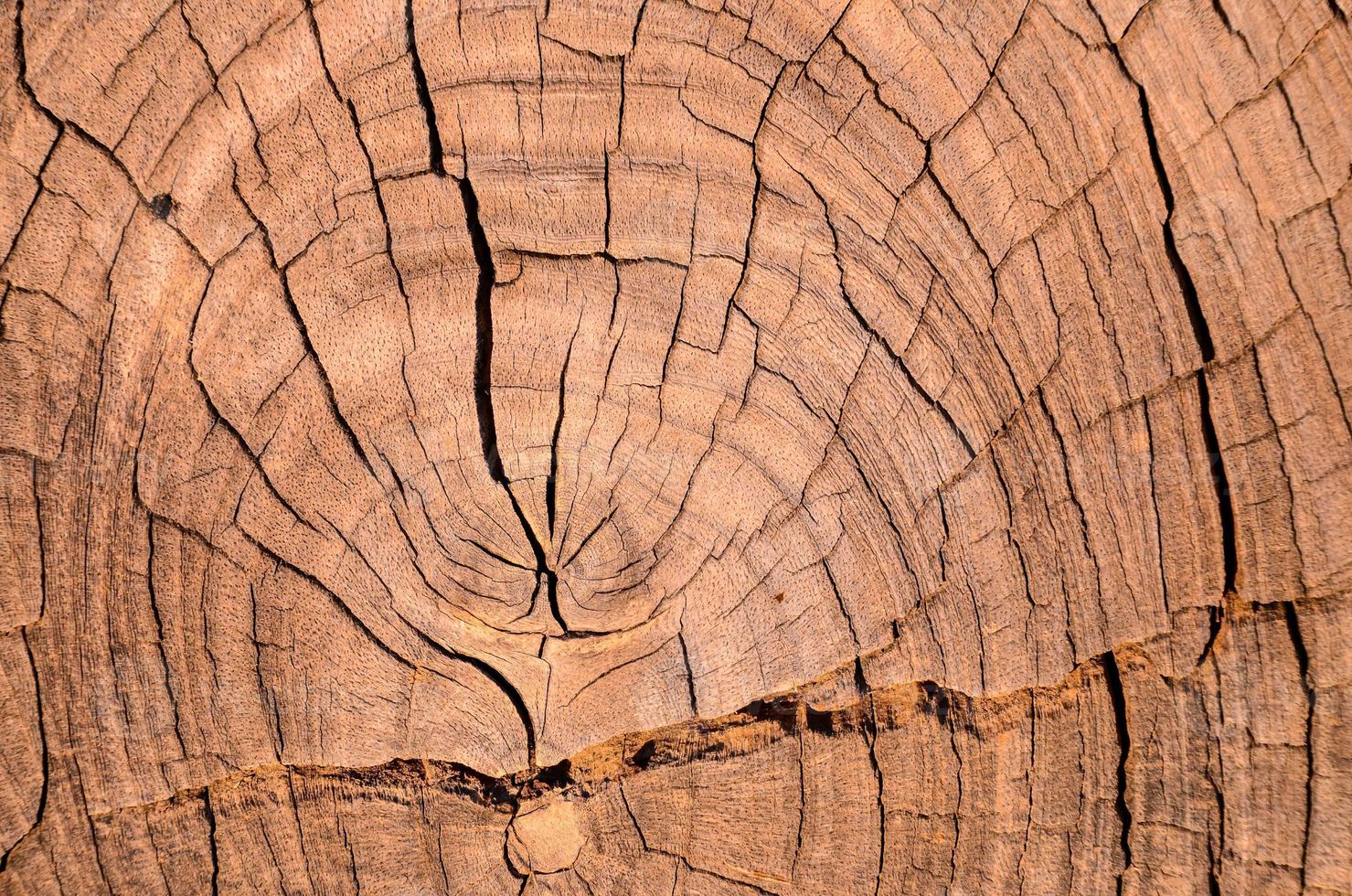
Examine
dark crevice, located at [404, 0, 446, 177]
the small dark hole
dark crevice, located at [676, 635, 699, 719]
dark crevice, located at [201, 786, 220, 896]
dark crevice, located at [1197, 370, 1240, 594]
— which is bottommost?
dark crevice, located at [201, 786, 220, 896]

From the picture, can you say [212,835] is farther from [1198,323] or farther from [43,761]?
[1198,323]

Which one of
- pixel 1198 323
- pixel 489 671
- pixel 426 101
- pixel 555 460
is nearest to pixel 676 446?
pixel 555 460

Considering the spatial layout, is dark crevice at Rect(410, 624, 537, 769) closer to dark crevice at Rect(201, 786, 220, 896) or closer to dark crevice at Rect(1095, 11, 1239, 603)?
dark crevice at Rect(201, 786, 220, 896)

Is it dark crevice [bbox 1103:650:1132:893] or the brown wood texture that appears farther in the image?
dark crevice [bbox 1103:650:1132:893]

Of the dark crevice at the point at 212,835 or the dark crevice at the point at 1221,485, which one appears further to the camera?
the dark crevice at the point at 212,835

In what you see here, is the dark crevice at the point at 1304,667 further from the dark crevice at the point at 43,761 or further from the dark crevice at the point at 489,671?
the dark crevice at the point at 43,761

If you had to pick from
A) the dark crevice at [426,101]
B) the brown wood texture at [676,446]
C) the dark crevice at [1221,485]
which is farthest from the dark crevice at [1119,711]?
the dark crevice at [426,101]

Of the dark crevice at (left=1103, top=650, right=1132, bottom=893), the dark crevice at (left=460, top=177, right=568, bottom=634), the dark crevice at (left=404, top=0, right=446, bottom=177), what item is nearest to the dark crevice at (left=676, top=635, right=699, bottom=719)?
the dark crevice at (left=460, top=177, right=568, bottom=634)

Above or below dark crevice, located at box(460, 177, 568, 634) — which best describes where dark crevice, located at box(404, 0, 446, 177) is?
above

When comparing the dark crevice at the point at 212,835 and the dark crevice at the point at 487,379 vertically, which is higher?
the dark crevice at the point at 487,379
